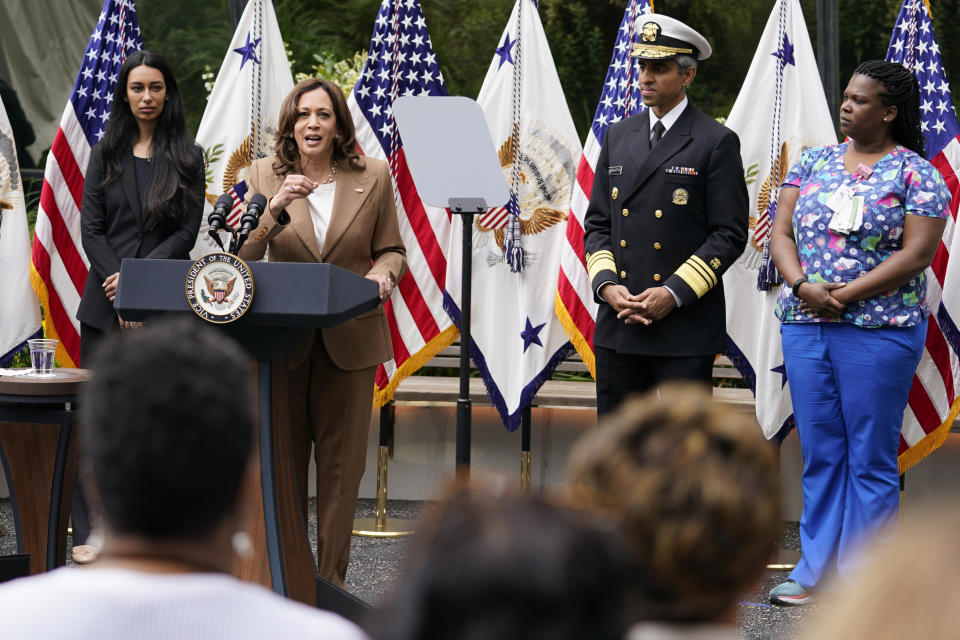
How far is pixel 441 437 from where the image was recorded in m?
5.36

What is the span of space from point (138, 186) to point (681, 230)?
1.88 meters

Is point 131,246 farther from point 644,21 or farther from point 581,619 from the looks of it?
point 581,619

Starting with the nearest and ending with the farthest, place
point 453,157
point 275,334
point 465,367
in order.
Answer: point 275,334 < point 465,367 < point 453,157

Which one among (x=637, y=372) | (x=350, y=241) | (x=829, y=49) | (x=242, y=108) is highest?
(x=829, y=49)

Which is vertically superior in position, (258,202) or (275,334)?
(258,202)

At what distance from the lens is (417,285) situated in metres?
4.79

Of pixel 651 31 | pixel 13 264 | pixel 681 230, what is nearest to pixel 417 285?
pixel 681 230

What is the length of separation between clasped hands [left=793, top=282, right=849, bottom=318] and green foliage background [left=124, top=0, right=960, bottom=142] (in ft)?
8.01

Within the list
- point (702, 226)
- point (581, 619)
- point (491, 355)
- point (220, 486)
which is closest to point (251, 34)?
point (491, 355)

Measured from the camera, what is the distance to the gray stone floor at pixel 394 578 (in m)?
3.53

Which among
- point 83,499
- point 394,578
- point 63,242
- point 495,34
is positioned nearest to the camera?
point 394,578

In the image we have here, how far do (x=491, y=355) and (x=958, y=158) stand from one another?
1940mm

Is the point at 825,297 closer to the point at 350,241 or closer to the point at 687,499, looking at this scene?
the point at 350,241

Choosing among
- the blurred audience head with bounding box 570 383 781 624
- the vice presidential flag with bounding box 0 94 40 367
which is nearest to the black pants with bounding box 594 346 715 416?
the vice presidential flag with bounding box 0 94 40 367
